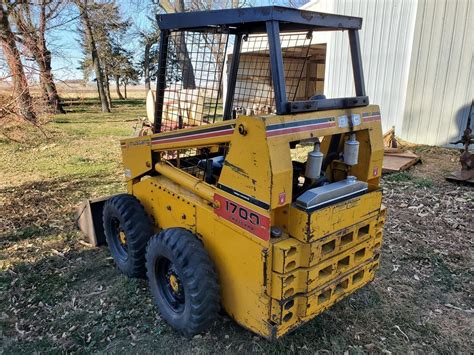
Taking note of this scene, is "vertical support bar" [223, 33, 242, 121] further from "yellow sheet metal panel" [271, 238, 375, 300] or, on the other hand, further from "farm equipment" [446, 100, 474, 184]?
"farm equipment" [446, 100, 474, 184]

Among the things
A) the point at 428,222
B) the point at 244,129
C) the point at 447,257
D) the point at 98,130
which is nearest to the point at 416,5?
the point at 428,222

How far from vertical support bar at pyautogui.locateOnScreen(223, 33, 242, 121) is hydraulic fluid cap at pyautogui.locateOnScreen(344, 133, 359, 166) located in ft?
3.64

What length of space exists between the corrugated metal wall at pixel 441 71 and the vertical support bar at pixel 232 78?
704 centimetres

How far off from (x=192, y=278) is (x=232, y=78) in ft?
5.53

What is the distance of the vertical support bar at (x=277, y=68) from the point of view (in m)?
2.27

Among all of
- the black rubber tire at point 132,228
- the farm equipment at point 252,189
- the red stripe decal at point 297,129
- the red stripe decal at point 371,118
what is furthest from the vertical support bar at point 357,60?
the black rubber tire at point 132,228

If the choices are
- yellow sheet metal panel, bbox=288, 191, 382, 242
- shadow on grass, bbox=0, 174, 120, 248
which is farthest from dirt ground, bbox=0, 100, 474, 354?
yellow sheet metal panel, bbox=288, 191, 382, 242

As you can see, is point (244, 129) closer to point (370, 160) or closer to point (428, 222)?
→ point (370, 160)

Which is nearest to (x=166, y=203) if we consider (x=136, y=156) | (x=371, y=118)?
(x=136, y=156)

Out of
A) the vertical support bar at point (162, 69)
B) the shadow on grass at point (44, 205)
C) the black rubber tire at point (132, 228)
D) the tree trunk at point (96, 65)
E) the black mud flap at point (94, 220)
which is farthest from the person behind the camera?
the tree trunk at point (96, 65)

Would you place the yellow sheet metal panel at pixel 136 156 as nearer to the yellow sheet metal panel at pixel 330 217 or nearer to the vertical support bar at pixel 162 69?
the vertical support bar at pixel 162 69

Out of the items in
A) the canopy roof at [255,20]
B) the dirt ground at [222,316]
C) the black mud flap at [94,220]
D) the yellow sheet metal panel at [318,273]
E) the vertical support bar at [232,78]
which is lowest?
the dirt ground at [222,316]

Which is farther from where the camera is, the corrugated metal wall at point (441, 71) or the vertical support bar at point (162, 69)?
the corrugated metal wall at point (441, 71)

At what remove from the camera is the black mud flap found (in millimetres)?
4250
